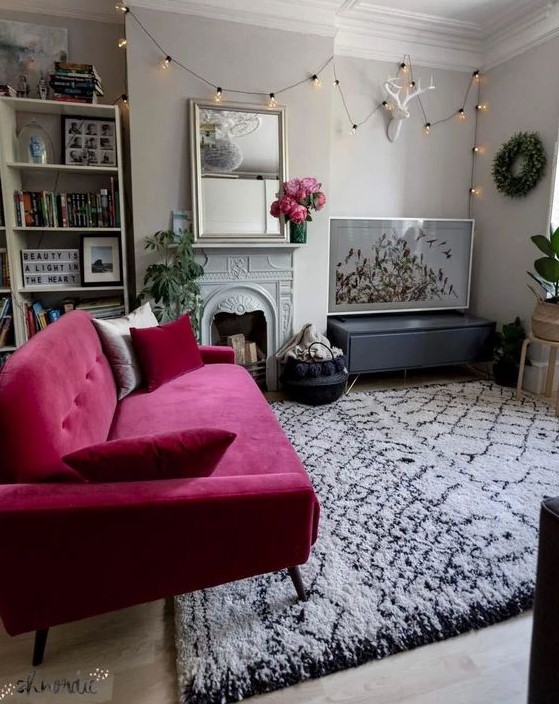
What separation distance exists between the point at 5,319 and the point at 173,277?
1.19m

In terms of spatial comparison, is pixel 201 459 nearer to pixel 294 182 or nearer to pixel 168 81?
pixel 294 182

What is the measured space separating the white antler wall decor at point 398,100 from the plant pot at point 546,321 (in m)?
1.89

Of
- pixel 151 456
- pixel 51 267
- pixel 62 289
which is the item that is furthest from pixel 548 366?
pixel 51 267

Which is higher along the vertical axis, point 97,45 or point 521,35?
point 521,35

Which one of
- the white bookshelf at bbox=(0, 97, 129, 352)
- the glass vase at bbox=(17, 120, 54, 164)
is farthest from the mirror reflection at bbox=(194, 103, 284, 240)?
the glass vase at bbox=(17, 120, 54, 164)

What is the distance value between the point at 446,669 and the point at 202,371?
1.79 meters

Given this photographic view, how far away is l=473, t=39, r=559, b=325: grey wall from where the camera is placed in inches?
139

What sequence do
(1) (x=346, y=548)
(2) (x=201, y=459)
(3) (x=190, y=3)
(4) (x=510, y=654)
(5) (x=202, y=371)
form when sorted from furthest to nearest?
(3) (x=190, y=3), (5) (x=202, y=371), (1) (x=346, y=548), (4) (x=510, y=654), (2) (x=201, y=459)

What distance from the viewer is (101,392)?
193cm

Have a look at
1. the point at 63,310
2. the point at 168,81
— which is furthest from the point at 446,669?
the point at 168,81

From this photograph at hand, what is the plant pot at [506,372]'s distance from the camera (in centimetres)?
382

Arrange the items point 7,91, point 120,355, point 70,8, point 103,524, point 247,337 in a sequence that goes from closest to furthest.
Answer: point 103,524
point 120,355
point 7,91
point 70,8
point 247,337

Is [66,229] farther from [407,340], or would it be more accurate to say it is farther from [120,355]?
[407,340]

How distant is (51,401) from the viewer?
1358mm
